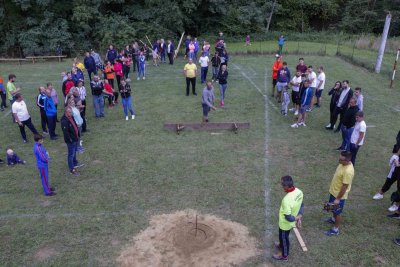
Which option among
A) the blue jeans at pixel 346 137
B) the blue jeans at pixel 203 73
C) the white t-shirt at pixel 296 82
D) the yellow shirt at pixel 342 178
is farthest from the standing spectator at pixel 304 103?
the blue jeans at pixel 203 73

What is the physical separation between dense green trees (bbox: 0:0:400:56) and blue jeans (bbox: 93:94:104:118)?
62.8ft

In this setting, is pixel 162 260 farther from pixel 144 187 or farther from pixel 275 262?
pixel 144 187

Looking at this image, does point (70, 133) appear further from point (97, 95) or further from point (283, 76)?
point (283, 76)

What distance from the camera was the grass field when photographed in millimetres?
7523

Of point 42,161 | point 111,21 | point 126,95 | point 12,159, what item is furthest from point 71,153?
point 111,21

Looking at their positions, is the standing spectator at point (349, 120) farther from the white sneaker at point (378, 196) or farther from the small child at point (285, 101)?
the small child at point (285, 101)

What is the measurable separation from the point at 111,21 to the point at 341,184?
3107cm

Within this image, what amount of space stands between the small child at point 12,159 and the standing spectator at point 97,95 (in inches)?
164

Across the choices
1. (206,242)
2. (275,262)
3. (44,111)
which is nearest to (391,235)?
(275,262)

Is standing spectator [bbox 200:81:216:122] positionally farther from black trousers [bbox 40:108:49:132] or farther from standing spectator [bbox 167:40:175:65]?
standing spectator [bbox 167:40:175:65]

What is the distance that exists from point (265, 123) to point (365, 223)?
6.57 m

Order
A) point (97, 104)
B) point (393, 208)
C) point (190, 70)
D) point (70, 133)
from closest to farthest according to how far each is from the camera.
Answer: point (393, 208) < point (70, 133) < point (97, 104) < point (190, 70)

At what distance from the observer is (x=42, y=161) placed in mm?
8992

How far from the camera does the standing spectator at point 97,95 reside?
559 inches
